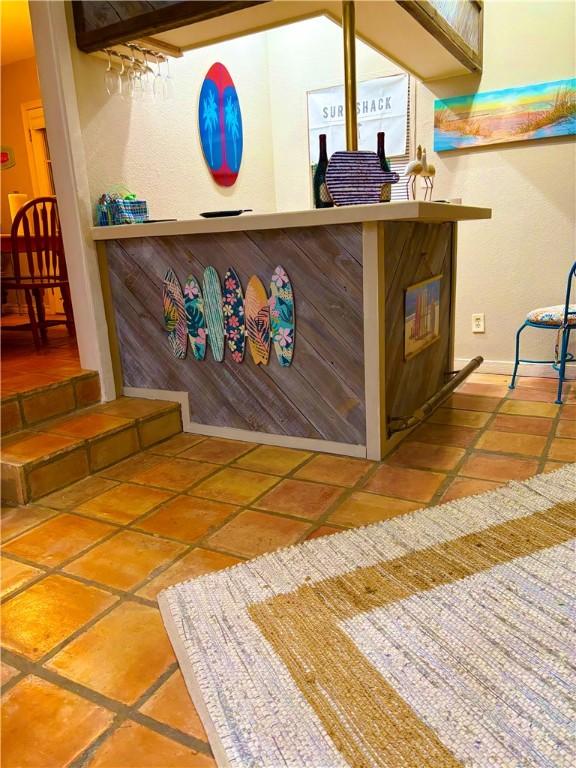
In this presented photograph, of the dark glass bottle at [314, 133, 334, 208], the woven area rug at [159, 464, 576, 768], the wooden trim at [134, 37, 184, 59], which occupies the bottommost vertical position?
the woven area rug at [159, 464, 576, 768]

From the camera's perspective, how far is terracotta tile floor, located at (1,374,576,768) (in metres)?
1.06

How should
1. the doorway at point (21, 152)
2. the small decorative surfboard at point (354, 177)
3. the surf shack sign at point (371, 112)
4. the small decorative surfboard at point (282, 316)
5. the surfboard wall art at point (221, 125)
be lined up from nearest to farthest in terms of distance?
the small decorative surfboard at point (354, 177) < the small decorative surfboard at point (282, 316) < the surfboard wall art at point (221, 125) < the surf shack sign at point (371, 112) < the doorway at point (21, 152)

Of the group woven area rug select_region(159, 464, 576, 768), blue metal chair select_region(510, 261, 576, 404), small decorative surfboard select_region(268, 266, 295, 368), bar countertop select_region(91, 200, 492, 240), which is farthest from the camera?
blue metal chair select_region(510, 261, 576, 404)

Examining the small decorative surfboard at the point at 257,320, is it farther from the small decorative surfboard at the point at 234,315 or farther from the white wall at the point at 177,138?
the white wall at the point at 177,138

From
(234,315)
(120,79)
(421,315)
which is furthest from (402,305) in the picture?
(120,79)

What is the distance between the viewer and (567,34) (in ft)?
9.85

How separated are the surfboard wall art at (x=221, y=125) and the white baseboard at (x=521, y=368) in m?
1.88

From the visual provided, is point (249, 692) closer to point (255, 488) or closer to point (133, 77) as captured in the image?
point (255, 488)

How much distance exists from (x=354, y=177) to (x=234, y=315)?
0.72 metres

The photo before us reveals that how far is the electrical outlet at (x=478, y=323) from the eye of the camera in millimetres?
3568

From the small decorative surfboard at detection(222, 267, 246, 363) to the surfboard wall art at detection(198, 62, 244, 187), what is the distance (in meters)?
1.28

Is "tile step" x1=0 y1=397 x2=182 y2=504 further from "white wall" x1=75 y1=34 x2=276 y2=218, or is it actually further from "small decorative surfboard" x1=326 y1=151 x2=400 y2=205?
"small decorative surfboard" x1=326 y1=151 x2=400 y2=205

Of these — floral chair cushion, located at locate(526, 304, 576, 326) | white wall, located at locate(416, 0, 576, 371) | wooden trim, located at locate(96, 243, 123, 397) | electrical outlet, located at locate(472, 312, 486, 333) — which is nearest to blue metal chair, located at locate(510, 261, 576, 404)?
floral chair cushion, located at locate(526, 304, 576, 326)

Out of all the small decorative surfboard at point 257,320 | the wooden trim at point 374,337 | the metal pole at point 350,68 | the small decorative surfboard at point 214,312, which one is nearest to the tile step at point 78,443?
the small decorative surfboard at point 214,312
